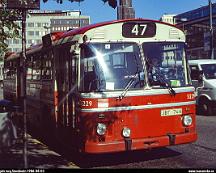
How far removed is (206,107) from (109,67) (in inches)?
384

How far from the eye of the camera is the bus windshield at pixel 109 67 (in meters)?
8.33

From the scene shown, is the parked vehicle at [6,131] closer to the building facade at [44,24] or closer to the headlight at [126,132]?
the headlight at [126,132]

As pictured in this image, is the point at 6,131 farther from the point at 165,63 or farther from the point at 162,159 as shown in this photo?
the point at 165,63

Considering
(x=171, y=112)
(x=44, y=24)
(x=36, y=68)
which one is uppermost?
(x=44, y=24)

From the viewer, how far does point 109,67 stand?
8406 millimetres

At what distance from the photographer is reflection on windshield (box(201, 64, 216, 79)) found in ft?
56.4

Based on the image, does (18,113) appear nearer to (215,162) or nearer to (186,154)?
(186,154)

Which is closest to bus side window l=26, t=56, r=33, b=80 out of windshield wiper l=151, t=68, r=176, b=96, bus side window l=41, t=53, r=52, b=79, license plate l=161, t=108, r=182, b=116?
bus side window l=41, t=53, r=52, b=79

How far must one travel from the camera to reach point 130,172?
8.06 metres

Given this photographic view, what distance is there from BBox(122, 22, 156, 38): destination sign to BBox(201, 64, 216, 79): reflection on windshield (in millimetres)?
8764

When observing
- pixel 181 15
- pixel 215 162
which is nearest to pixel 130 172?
pixel 215 162

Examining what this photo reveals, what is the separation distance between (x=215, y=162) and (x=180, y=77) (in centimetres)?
188

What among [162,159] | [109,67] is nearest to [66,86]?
[109,67]

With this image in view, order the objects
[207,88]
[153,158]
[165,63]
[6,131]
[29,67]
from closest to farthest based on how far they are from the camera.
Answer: [165,63] → [153,158] → [6,131] → [29,67] → [207,88]
